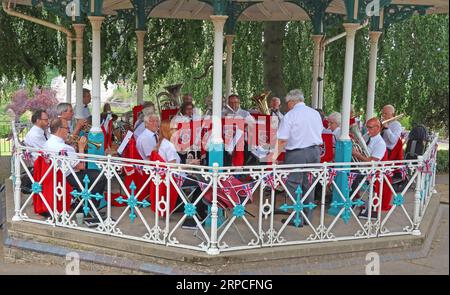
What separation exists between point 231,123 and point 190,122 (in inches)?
24.5

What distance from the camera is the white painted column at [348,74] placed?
23.4 feet

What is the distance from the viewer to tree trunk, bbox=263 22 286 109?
1368cm

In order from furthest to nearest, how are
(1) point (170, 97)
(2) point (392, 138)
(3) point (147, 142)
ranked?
1. (1) point (170, 97)
2. (2) point (392, 138)
3. (3) point (147, 142)

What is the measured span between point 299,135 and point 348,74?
124cm

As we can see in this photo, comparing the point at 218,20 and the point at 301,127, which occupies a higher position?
the point at 218,20

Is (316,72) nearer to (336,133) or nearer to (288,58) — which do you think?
(336,133)

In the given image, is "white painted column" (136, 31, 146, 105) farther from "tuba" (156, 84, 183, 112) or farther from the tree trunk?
the tree trunk

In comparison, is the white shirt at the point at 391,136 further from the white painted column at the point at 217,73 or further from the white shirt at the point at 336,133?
the white painted column at the point at 217,73

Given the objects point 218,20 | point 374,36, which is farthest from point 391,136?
point 218,20

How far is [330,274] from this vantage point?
238 inches

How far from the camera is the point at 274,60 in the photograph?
13664 millimetres

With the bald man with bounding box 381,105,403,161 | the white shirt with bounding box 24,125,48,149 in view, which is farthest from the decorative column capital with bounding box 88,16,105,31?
the bald man with bounding box 381,105,403,161

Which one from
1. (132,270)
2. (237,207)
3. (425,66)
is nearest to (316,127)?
(237,207)
